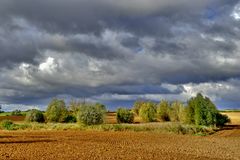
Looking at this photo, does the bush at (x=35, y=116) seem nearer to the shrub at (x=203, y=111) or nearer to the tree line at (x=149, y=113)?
the tree line at (x=149, y=113)

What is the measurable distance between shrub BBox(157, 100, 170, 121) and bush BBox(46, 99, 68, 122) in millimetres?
23668

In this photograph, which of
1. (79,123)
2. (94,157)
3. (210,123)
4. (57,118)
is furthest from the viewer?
(57,118)

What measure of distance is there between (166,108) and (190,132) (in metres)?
41.2

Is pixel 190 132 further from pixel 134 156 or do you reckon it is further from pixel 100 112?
A: pixel 134 156

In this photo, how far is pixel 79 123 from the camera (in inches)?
2589

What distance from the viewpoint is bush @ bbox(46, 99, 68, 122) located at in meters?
83.2

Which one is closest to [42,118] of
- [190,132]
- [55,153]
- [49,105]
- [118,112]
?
[49,105]

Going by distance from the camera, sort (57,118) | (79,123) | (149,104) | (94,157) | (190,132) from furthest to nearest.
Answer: (149,104)
(57,118)
(79,123)
(190,132)
(94,157)

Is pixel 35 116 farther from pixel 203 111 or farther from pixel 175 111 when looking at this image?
pixel 203 111

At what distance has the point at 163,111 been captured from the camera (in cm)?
9681

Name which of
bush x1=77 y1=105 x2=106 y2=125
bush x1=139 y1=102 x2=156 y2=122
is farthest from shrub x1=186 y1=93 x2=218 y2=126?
bush x1=139 y1=102 x2=156 y2=122

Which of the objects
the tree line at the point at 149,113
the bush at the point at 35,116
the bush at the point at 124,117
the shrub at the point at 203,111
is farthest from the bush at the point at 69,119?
the shrub at the point at 203,111

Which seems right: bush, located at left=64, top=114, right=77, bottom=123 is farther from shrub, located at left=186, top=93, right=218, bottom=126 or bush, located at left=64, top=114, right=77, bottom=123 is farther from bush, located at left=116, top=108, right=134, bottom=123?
shrub, located at left=186, top=93, right=218, bottom=126

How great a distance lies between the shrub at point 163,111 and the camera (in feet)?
317
